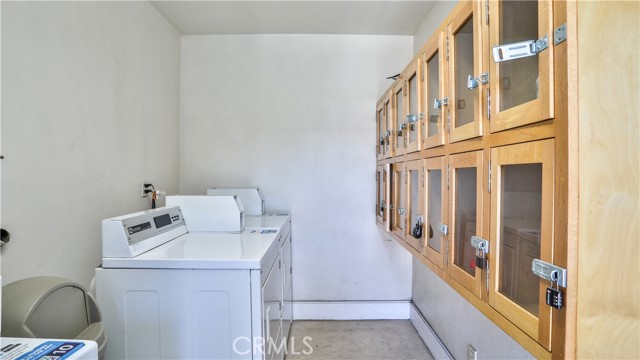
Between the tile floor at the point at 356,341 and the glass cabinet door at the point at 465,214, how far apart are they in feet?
4.71

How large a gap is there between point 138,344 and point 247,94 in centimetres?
212

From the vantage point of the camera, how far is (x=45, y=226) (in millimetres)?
1373

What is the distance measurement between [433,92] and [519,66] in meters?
0.59

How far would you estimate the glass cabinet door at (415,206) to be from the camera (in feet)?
4.94

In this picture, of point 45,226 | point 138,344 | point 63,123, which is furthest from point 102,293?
point 63,123

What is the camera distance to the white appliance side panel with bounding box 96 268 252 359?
129 centimetres

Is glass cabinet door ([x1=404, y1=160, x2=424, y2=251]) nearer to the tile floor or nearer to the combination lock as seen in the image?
the combination lock

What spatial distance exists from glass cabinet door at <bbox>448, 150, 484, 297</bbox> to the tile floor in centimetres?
143

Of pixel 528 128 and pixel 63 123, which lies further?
pixel 63 123

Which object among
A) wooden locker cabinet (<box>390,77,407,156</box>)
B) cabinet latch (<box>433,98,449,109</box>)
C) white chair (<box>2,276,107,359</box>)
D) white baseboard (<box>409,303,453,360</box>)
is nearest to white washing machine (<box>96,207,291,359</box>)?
white chair (<box>2,276,107,359</box>)

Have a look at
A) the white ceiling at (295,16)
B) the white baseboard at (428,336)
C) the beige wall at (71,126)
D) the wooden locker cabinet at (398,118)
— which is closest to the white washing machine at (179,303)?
the beige wall at (71,126)

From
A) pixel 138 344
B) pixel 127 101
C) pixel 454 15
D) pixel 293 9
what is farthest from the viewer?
pixel 293 9

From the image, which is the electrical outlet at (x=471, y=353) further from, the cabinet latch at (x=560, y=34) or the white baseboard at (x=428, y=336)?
the cabinet latch at (x=560, y=34)

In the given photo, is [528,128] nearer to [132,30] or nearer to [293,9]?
[293,9]
